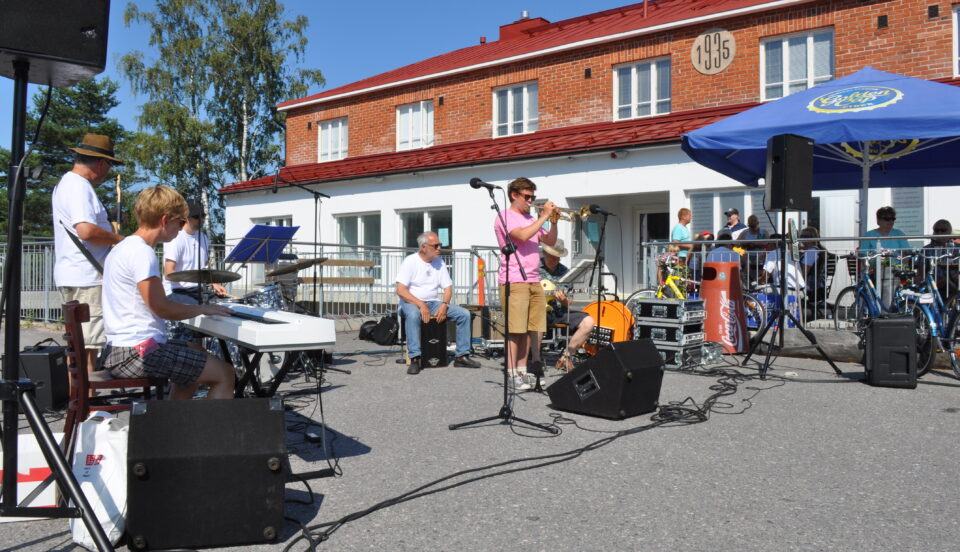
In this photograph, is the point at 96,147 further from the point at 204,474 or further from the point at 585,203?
the point at 585,203

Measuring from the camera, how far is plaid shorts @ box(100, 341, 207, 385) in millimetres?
3852

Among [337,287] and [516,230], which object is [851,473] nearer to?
[516,230]

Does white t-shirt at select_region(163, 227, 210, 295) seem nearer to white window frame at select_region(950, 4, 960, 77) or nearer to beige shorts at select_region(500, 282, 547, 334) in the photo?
beige shorts at select_region(500, 282, 547, 334)

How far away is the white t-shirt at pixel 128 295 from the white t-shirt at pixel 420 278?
4.62 metres

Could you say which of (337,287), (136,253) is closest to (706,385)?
(136,253)

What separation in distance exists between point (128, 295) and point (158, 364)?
39 cm

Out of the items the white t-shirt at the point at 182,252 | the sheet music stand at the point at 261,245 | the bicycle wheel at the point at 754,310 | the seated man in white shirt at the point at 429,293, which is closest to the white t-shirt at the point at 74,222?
the white t-shirt at the point at 182,252

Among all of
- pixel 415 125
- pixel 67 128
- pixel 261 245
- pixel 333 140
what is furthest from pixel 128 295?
pixel 67 128

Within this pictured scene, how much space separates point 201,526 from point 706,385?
201 inches

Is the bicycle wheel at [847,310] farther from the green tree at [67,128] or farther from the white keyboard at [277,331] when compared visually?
the green tree at [67,128]

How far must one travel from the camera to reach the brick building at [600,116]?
13.8 meters

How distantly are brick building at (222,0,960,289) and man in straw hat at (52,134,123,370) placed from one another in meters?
7.81

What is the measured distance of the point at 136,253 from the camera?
3826 mm

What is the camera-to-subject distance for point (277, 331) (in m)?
3.38
